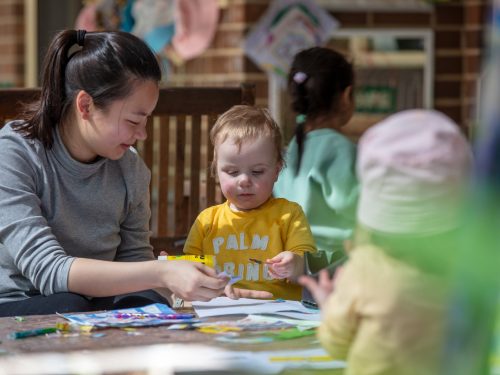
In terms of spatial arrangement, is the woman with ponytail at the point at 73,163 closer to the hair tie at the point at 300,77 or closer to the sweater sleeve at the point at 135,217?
the sweater sleeve at the point at 135,217

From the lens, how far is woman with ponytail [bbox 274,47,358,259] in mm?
3246

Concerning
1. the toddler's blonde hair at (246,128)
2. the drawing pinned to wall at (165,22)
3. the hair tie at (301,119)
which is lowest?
the hair tie at (301,119)

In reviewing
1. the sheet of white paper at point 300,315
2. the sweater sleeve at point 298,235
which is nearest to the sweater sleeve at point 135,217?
the sweater sleeve at point 298,235

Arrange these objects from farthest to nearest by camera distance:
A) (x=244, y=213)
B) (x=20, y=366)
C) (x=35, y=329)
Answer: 1. (x=244, y=213)
2. (x=35, y=329)
3. (x=20, y=366)

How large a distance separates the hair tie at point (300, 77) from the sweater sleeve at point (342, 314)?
2093mm

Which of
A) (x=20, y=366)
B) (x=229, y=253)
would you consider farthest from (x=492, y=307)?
(x=229, y=253)

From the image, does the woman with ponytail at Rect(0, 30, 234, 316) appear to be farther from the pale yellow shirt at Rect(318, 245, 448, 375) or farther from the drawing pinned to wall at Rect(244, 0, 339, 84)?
the drawing pinned to wall at Rect(244, 0, 339, 84)

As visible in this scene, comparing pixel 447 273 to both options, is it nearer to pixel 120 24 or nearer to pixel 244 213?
pixel 244 213

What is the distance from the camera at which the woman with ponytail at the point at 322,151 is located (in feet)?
10.6

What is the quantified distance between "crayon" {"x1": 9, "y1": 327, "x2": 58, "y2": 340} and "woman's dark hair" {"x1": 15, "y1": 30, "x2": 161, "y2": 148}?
0.68 metres

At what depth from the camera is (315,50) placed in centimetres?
343

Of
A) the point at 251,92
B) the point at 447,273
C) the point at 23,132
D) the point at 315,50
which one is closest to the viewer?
the point at 447,273

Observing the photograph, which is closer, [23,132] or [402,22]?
[23,132]

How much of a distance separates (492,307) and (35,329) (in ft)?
3.14
